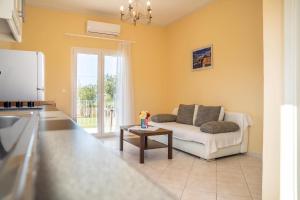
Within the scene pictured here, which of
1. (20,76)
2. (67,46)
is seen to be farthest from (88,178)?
(67,46)

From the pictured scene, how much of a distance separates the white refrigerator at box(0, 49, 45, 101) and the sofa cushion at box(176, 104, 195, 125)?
2678 millimetres

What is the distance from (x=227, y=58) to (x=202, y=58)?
2.12 feet

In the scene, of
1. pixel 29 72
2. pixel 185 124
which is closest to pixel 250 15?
pixel 185 124

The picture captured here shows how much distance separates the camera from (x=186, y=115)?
459cm

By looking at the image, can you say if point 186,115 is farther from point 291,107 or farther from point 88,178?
point 88,178

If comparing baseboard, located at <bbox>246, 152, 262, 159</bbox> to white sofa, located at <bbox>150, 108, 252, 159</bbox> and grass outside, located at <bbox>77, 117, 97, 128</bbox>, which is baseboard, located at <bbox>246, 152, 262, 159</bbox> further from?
grass outside, located at <bbox>77, 117, 97, 128</bbox>

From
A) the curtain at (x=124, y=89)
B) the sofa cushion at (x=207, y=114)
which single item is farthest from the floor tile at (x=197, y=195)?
the curtain at (x=124, y=89)

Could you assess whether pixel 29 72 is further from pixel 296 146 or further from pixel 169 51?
pixel 169 51

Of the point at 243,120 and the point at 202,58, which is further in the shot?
the point at 202,58

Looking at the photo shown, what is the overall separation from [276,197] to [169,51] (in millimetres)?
4680

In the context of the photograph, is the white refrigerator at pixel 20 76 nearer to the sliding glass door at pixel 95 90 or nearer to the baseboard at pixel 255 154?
the sliding glass door at pixel 95 90

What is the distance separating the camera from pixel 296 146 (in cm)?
157

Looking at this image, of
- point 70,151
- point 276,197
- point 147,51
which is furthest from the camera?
point 147,51

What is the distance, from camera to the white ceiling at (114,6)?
446cm
